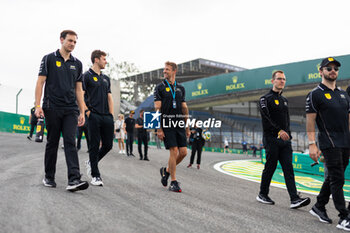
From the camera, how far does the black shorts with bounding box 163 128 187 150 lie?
4902 mm

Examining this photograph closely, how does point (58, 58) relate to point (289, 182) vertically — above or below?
above

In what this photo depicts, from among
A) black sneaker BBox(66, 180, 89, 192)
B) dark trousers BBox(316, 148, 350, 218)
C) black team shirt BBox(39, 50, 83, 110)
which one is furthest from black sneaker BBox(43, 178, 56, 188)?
dark trousers BBox(316, 148, 350, 218)

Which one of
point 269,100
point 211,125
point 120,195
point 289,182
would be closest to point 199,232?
point 120,195

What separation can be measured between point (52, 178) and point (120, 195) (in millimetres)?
941

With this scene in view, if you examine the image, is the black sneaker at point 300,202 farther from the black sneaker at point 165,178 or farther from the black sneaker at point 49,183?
the black sneaker at point 49,183

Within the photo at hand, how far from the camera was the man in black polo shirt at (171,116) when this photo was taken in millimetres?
4918

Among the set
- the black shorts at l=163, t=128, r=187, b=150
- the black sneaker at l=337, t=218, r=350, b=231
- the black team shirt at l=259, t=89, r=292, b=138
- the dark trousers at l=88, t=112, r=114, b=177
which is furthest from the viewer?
the black shorts at l=163, t=128, r=187, b=150

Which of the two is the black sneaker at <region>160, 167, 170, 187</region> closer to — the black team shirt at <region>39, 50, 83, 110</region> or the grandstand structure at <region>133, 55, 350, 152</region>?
the black team shirt at <region>39, 50, 83, 110</region>

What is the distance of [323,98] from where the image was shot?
12.1 feet

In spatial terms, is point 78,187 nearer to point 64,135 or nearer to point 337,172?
point 64,135

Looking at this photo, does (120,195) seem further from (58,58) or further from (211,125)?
(211,125)

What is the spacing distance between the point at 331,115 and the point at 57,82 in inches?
134

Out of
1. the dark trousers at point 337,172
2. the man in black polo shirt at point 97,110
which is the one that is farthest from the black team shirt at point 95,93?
the dark trousers at point 337,172

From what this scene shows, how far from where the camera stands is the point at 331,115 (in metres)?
3.63
